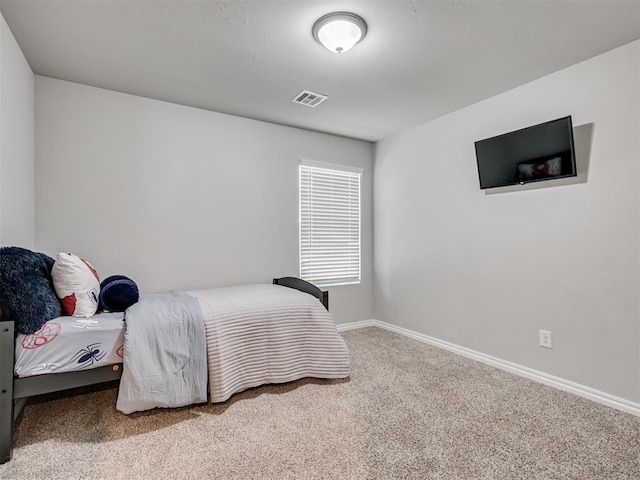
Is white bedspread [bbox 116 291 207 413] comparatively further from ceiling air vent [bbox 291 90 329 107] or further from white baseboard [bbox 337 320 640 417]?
white baseboard [bbox 337 320 640 417]

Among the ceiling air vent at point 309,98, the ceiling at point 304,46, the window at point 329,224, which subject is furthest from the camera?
the window at point 329,224

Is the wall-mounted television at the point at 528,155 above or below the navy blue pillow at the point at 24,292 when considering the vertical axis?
above

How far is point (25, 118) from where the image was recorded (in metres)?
2.40

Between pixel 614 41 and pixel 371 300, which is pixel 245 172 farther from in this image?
pixel 614 41

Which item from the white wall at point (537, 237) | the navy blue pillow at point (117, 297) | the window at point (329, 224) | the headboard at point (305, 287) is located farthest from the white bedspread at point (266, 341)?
the white wall at point (537, 237)

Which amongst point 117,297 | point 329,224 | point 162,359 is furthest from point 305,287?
point 117,297

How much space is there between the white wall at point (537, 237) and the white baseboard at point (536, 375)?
0.14 ft

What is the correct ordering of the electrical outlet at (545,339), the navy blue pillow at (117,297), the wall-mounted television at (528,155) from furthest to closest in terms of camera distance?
the electrical outlet at (545,339)
the wall-mounted television at (528,155)
the navy blue pillow at (117,297)

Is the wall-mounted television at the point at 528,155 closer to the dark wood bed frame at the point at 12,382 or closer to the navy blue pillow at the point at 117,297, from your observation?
the navy blue pillow at the point at 117,297

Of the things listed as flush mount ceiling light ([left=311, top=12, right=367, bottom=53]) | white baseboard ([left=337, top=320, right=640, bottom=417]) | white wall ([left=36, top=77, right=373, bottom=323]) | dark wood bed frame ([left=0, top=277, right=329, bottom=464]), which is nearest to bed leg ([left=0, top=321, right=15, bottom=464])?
dark wood bed frame ([left=0, top=277, right=329, bottom=464])

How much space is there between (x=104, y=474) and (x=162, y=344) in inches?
26.0

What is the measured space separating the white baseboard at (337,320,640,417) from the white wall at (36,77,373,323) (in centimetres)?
108

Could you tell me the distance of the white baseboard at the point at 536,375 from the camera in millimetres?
2236

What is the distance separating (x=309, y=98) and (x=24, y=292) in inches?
94.8
